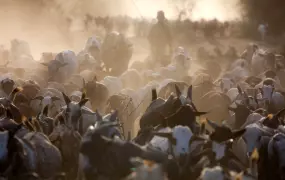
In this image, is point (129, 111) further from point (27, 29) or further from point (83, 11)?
point (83, 11)

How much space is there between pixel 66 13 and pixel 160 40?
13.6m

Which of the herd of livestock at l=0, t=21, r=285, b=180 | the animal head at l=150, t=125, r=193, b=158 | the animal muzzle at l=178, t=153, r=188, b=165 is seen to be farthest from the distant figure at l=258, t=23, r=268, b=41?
the animal muzzle at l=178, t=153, r=188, b=165

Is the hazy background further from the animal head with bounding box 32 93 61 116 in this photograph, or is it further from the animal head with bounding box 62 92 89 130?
the animal head with bounding box 62 92 89 130

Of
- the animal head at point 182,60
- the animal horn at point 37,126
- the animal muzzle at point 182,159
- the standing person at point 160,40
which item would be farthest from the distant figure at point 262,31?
the animal muzzle at point 182,159

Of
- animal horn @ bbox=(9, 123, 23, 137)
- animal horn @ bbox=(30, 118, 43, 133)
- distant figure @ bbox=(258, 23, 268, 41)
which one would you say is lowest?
animal horn @ bbox=(30, 118, 43, 133)

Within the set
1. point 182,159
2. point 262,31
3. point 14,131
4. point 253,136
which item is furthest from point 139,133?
point 262,31

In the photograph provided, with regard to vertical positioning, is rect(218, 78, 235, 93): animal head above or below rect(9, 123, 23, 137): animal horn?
above

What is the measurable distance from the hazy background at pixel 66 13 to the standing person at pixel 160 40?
6608mm

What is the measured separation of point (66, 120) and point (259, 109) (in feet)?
10.7

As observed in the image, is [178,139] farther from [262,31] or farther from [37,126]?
[262,31]

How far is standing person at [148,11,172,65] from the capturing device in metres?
16.6

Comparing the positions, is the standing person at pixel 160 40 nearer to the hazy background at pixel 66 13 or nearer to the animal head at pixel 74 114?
the hazy background at pixel 66 13

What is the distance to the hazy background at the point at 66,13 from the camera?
24.9 metres

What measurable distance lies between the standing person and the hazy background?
6.61m
